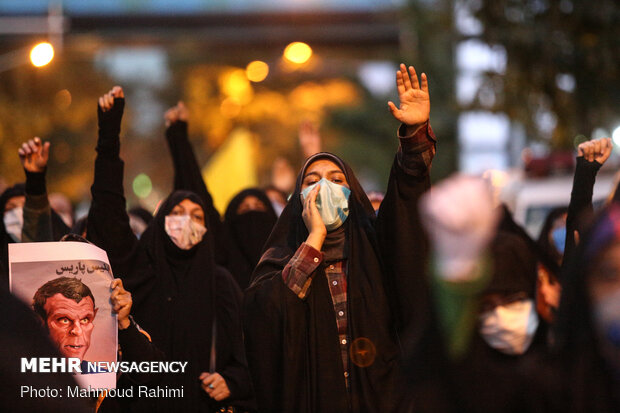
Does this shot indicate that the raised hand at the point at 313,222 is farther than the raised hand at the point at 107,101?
No

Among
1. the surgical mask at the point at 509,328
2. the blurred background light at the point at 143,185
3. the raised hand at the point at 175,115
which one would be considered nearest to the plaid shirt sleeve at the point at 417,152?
the surgical mask at the point at 509,328

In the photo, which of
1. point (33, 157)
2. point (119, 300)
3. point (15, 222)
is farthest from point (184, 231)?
point (119, 300)

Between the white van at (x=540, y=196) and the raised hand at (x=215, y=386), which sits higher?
the white van at (x=540, y=196)

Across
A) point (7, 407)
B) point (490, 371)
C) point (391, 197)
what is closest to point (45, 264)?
point (7, 407)

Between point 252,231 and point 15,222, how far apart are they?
4.83 feet

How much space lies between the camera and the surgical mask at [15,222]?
539 centimetres

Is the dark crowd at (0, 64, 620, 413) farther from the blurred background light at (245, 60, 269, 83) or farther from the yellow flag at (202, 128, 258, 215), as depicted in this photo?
the blurred background light at (245, 60, 269, 83)

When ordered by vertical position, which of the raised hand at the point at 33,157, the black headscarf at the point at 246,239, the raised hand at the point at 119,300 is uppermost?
the raised hand at the point at 33,157

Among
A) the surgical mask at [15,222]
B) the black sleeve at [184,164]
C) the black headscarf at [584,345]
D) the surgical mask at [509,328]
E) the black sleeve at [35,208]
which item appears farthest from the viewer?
the black sleeve at [184,164]

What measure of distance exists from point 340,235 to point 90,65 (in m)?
28.5

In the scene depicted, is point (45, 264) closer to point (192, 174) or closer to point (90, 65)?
point (192, 174)

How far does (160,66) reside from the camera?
115 feet

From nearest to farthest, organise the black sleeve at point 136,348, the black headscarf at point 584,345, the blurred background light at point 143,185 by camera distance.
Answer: the black headscarf at point 584,345, the black sleeve at point 136,348, the blurred background light at point 143,185

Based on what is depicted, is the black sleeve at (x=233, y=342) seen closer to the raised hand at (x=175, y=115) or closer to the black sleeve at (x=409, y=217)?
the black sleeve at (x=409, y=217)
